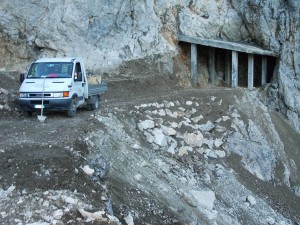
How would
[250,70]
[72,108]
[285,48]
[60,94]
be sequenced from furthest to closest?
1. [250,70]
2. [285,48]
3. [72,108]
4. [60,94]

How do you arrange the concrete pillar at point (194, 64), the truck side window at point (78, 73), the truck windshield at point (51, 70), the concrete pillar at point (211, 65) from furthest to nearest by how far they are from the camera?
the concrete pillar at point (211, 65) < the concrete pillar at point (194, 64) < the truck side window at point (78, 73) < the truck windshield at point (51, 70)

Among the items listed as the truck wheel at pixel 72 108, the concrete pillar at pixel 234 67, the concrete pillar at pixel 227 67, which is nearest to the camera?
the truck wheel at pixel 72 108

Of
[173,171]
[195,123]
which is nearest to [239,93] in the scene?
[195,123]

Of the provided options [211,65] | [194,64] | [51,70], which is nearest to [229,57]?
[211,65]

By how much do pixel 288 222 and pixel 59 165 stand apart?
9.13 meters

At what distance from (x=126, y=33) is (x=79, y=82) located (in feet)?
38.3

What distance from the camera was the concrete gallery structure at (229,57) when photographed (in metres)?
27.0

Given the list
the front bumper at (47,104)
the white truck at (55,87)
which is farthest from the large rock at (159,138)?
the front bumper at (47,104)

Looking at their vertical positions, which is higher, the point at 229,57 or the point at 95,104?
the point at 229,57

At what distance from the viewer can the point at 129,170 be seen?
13.7 metres

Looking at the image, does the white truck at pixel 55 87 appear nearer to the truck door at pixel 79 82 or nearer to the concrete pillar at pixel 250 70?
the truck door at pixel 79 82

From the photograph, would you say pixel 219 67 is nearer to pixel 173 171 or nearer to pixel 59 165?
pixel 173 171

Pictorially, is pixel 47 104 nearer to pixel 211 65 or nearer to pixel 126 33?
pixel 126 33

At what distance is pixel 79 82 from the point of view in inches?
675
